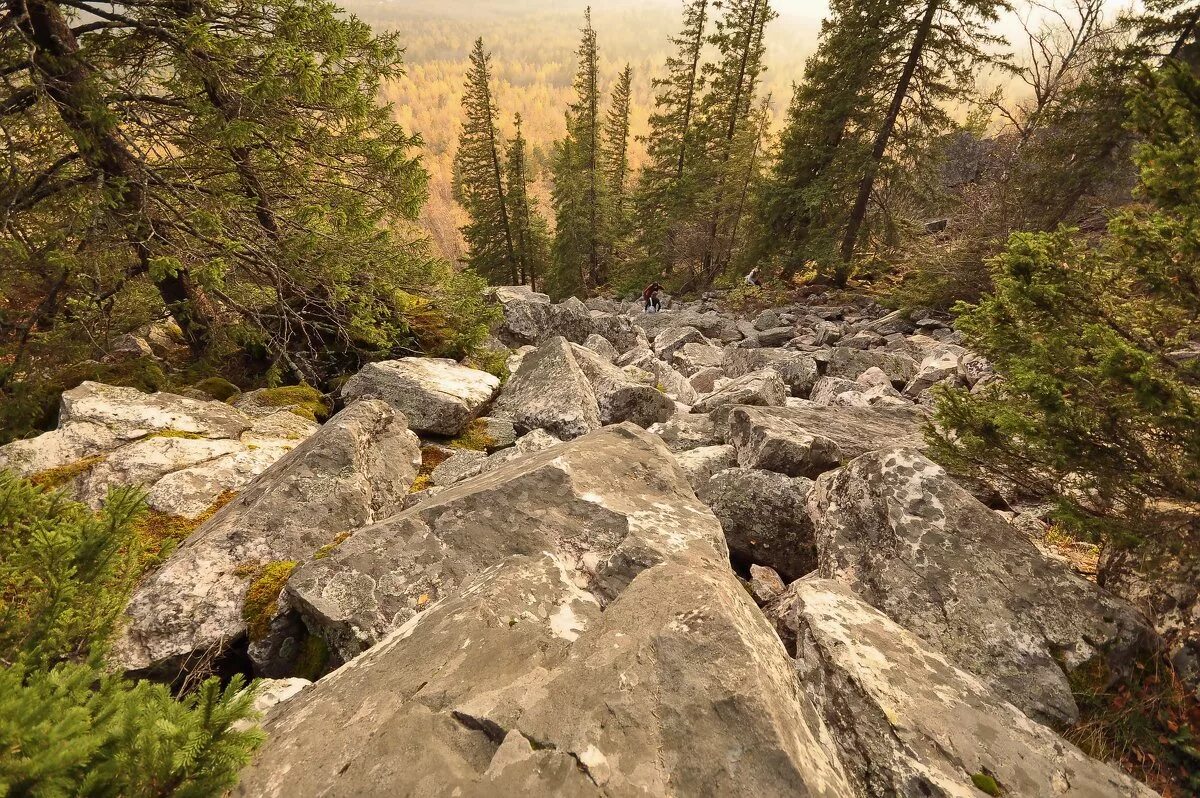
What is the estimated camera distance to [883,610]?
4.28 meters

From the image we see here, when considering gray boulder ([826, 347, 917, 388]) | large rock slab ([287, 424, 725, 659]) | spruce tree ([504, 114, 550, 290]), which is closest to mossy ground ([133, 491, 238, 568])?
large rock slab ([287, 424, 725, 659])

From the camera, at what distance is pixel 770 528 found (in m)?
5.70

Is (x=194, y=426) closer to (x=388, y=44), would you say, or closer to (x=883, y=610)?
(x=388, y=44)

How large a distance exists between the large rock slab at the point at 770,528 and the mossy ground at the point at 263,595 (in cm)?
434

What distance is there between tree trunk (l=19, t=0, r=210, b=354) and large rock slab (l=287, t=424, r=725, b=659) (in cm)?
529

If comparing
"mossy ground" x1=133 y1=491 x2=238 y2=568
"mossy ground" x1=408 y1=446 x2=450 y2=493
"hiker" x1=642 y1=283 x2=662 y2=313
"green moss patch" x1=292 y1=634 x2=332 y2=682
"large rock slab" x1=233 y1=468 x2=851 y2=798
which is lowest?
"hiker" x1=642 y1=283 x2=662 y2=313

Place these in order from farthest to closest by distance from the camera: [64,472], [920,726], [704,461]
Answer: [704,461]
[64,472]
[920,726]

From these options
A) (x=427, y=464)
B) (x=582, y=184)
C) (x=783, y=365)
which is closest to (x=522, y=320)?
(x=783, y=365)

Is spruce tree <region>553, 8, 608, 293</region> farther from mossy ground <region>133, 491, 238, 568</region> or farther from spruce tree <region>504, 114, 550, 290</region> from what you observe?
mossy ground <region>133, 491, 238, 568</region>

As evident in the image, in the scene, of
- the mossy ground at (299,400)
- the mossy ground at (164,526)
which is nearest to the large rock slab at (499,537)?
the mossy ground at (164,526)

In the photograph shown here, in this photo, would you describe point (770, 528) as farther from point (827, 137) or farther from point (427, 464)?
point (827, 137)

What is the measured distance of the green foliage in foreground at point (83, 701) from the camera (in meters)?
1.45

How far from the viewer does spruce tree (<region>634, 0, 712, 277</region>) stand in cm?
3306

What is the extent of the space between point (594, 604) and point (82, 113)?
9.29 meters
